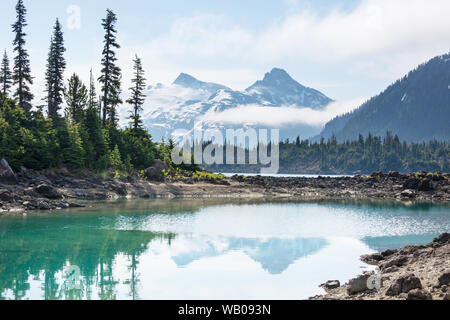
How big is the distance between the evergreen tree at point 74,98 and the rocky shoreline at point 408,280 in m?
63.4

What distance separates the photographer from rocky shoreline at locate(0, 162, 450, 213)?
159ft

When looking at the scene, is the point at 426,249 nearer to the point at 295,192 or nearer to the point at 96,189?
the point at 96,189

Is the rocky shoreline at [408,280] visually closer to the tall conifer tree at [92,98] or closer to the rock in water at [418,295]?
the rock in water at [418,295]

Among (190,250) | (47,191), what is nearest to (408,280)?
(190,250)

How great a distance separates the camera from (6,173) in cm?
4981

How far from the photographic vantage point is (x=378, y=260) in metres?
24.3

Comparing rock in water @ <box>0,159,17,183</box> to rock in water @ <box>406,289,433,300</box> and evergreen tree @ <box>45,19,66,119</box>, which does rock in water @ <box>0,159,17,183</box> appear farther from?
rock in water @ <box>406,289,433,300</box>

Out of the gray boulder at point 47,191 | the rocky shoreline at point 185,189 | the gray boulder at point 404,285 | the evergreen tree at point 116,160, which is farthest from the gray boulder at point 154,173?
the gray boulder at point 404,285

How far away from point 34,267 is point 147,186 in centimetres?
4686

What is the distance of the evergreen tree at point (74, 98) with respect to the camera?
74.5 m

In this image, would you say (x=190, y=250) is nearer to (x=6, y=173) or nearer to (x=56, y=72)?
(x=6, y=173)

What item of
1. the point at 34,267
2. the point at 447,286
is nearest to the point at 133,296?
the point at 34,267

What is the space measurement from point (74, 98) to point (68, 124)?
31.0 ft

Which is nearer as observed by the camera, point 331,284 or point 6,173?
point 331,284
